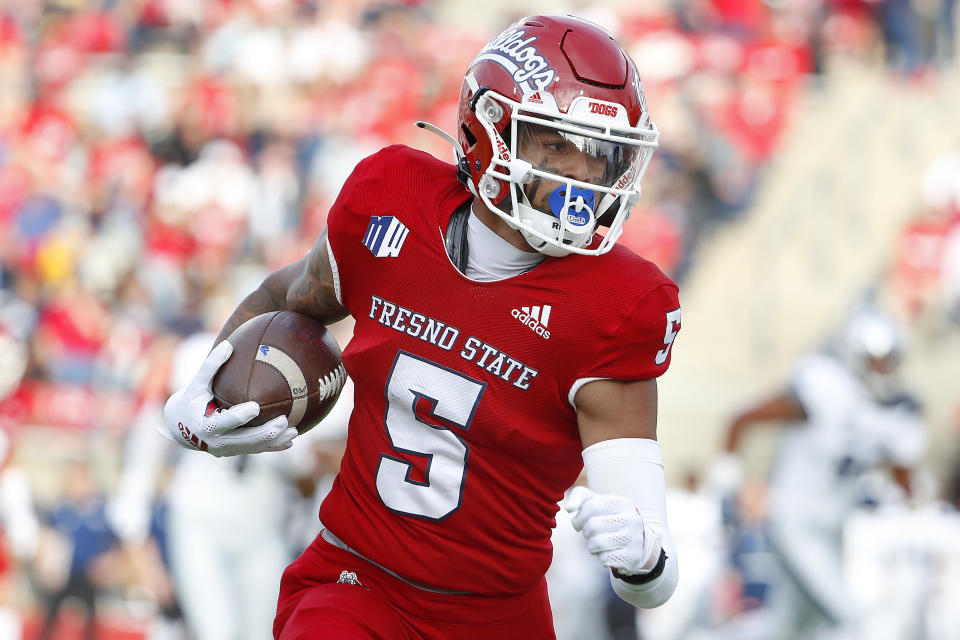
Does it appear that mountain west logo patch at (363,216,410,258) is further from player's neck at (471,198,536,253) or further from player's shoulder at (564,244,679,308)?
player's shoulder at (564,244,679,308)

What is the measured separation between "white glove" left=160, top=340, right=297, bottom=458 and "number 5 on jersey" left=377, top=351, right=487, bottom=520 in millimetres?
257

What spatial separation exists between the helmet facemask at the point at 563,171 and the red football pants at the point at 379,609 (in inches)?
29.0

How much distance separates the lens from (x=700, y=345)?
29.8 ft

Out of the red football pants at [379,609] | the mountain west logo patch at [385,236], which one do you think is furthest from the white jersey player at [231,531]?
the mountain west logo patch at [385,236]

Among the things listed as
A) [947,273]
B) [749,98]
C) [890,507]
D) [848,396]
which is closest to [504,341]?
[848,396]

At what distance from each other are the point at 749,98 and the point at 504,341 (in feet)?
24.6

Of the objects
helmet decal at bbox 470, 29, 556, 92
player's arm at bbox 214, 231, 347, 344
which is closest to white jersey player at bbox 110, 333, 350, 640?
player's arm at bbox 214, 231, 347, 344

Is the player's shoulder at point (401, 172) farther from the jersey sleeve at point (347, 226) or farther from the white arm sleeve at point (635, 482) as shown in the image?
the white arm sleeve at point (635, 482)

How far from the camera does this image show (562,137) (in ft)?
7.94

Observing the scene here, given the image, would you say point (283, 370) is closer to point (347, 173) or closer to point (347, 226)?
point (347, 226)

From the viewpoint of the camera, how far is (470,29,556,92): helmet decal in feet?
7.97

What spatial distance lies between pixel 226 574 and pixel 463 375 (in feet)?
13.3

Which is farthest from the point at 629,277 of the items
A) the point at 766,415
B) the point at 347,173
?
the point at 347,173

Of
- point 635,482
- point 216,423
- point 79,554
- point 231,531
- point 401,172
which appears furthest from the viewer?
point 79,554
